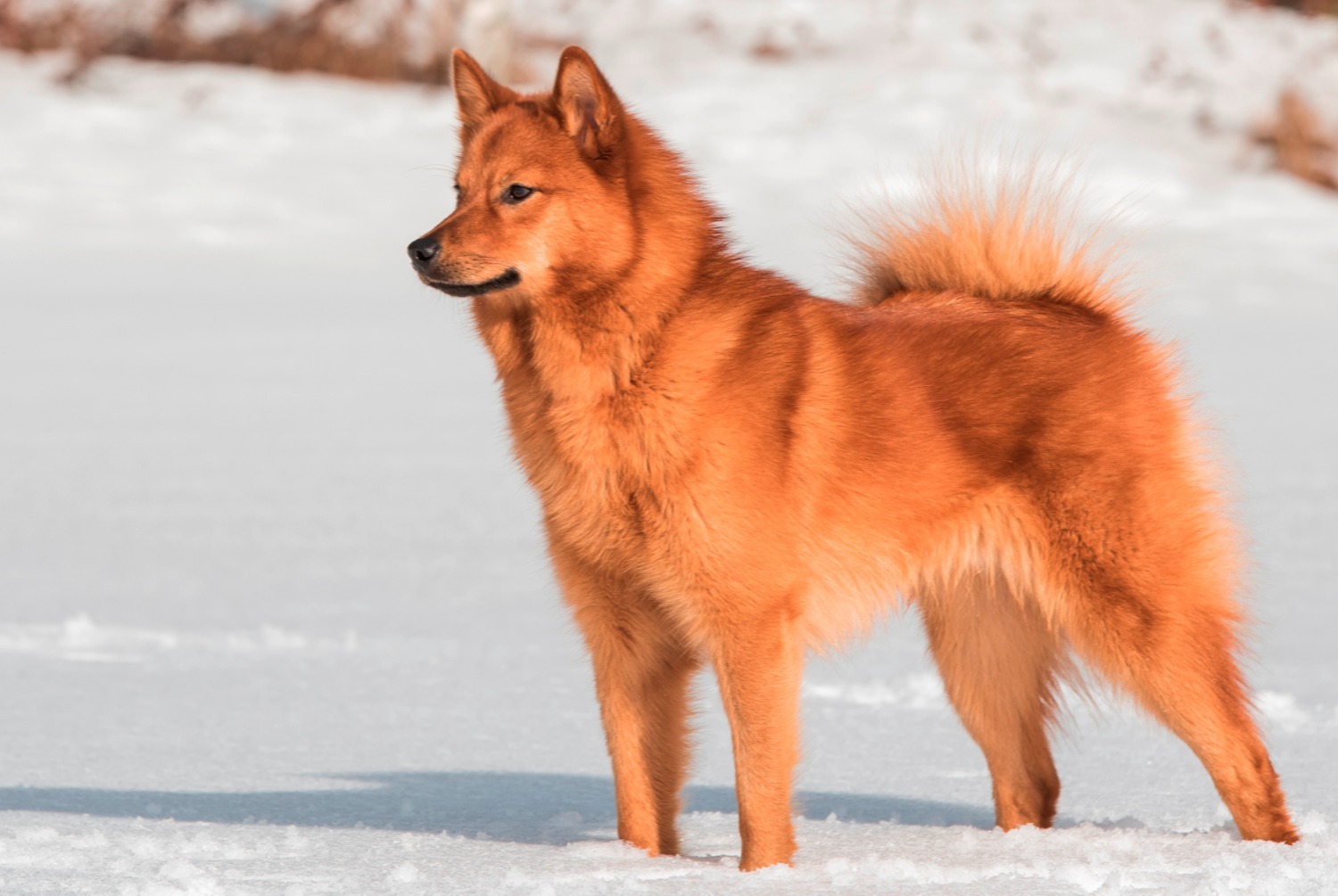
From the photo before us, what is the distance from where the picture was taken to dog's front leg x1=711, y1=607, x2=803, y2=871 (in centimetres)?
329

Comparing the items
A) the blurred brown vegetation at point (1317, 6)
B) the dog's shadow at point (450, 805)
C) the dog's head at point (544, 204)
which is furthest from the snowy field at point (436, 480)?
the dog's head at point (544, 204)

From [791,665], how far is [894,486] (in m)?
0.43

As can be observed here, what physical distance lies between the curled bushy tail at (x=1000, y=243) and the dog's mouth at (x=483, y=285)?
3.56 ft

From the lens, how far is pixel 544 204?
335 centimetres

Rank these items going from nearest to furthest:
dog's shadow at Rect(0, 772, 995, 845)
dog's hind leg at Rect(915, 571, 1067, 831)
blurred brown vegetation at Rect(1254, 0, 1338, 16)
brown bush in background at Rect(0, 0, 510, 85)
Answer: dog's shadow at Rect(0, 772, 995, 845), dog's hind leg at Rect(915, 571, 1067, 831), brown bush in background at Rect(0, 0, 510, 85), blurred brown vegetation at Rect(1254, 0, 1338, 16)

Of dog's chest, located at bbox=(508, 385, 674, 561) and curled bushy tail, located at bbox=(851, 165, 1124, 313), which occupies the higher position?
curled bushy tail, located at bbox=(851, 165, 1124, 313)

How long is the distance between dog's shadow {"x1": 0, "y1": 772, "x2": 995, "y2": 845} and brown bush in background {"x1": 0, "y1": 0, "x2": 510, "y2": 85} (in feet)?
41.3

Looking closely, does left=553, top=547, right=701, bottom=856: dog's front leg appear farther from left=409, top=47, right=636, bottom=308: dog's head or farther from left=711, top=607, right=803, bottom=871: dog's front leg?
left=409, top=47, right=636, bottom=308: dog's head

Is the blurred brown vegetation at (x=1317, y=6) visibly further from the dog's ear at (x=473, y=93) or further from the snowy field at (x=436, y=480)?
the dog's ear at (x=473, y=93)

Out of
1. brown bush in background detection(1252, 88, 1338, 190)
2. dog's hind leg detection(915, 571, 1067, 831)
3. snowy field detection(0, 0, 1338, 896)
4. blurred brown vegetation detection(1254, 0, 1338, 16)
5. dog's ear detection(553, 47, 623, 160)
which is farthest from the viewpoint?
blurred brown vegetation detection(1254, 0, 1338, 16)

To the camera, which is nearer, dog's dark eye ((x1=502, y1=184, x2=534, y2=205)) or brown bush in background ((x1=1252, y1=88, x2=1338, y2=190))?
dog's dark eye ((x1=502, y1=184, x2=534, y2=205))

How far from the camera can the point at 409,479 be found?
26.4 feet

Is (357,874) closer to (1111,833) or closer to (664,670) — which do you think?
(664,670)

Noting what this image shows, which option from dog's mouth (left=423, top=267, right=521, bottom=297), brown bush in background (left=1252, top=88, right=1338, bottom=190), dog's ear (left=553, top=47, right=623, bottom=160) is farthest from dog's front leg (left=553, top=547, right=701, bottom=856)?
brown bush in background (left=1252, top=88, right=1338, bottom=190)
